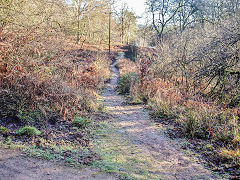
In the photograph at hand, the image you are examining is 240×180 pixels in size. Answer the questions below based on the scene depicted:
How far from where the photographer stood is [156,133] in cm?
591

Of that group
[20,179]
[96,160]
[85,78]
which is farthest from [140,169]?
[85,78]

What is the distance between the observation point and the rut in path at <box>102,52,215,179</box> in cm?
384

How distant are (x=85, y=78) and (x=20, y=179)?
8.18m

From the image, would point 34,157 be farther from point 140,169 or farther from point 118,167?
point 140,169

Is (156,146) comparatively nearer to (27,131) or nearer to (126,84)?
(27,131)

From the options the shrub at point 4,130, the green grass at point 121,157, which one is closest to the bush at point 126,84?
the green grass at point 121,157

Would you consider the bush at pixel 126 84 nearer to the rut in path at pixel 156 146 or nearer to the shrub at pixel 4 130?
the rut in path at pixel 156 146

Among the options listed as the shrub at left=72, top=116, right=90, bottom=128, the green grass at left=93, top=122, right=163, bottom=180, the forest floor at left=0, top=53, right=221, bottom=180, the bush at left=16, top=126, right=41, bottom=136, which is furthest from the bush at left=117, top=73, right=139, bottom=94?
the bush at left=16, top=126, right=41, bottom=136

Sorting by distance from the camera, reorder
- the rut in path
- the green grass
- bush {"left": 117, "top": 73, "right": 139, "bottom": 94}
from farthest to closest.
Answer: bush {"left": 117, "top": 73, "right": 139, "bottom": 94}
the rut in path
the green grass

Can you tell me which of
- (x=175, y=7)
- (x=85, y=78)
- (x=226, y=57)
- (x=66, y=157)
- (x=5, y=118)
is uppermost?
(x=175, y=7)

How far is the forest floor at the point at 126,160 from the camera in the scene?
10.3 feet

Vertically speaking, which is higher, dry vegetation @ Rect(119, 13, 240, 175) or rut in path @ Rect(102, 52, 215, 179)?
dry vegetation @ Rect(119, 13, 240, 175)

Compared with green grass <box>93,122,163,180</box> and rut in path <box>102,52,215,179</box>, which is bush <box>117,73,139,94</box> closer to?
rut in path <box>102,52,215,179</box>

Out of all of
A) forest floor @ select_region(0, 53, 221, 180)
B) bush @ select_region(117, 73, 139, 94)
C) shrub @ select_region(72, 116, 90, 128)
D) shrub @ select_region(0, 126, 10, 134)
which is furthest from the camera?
bush @ select_region(117, 73, 139, 94)
